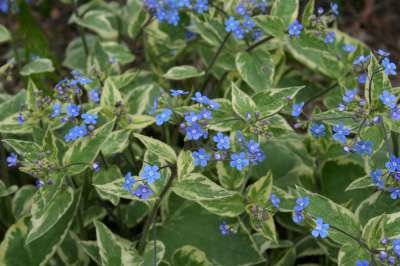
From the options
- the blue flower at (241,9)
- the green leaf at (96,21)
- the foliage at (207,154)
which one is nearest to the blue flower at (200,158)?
the foliage at (207,154)

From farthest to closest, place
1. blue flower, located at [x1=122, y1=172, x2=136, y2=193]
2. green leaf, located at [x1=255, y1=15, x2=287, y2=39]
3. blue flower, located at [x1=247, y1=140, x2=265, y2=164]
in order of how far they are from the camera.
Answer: green leaf, located at [x1=255, y1=15, x2=287, y2=39] → blue flower, located at [x1=247, y1=140, x2=265, y2=164] → blue flower, located at [x1=122, y1=172, x2=136, y2=193]

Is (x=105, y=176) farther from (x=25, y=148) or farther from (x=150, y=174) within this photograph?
(x=150, y=174)

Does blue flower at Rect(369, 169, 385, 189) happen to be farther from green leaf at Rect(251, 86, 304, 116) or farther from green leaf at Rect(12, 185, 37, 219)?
green leaf at Rect(12, 185, 37, 219)

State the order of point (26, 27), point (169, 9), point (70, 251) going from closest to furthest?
point (70, 251)
point (169, 9)
point (26, 27)

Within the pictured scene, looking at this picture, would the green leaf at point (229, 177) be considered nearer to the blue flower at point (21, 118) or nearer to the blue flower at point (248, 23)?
the blue flower at point (248, 23)

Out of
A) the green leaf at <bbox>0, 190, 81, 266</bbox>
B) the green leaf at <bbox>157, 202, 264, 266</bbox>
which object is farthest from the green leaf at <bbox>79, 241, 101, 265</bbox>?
the green leaf at <bbox>157, 202, 264, 266</bbox>

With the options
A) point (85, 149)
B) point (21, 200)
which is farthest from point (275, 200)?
point (21, 200)

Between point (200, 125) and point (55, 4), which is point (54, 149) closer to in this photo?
point (200, 125)

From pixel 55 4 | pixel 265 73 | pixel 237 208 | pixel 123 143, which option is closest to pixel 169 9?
pixel 265 73
